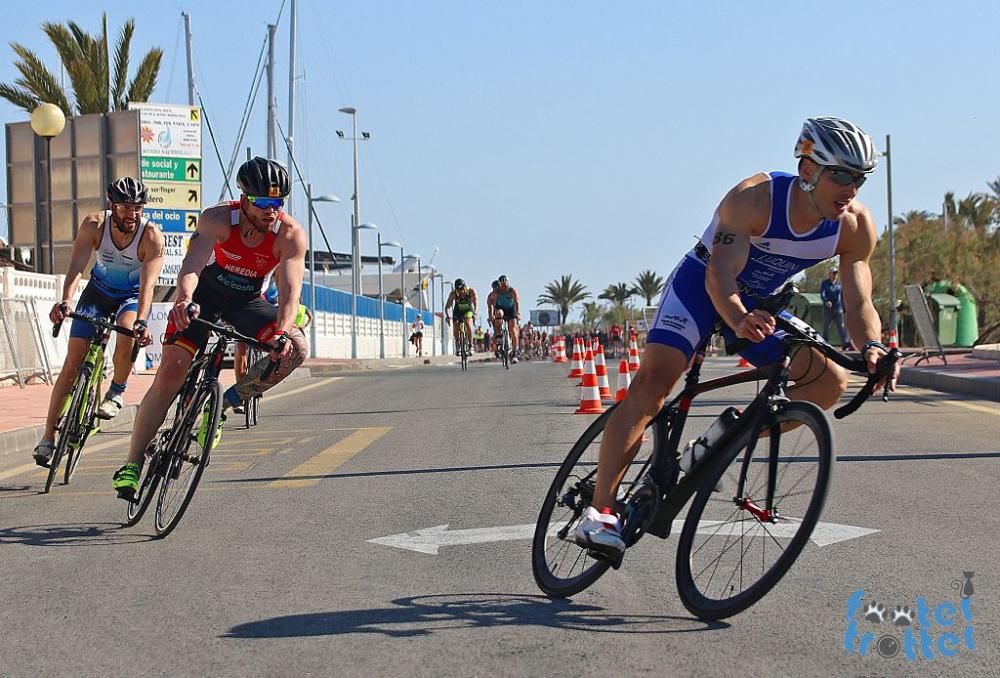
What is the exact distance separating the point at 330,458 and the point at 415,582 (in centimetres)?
513

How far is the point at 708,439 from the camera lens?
4.80 metres

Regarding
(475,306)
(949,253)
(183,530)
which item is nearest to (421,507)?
(183,530)

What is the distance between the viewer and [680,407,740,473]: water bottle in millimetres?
4762

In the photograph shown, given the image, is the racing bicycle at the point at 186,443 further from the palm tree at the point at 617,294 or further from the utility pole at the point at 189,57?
the palm tree at the point at 617,294

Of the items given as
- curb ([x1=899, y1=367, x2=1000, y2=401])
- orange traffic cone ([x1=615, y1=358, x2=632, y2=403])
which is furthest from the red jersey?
curb ([x1=899, y1=367, x2=1000, y2=401])

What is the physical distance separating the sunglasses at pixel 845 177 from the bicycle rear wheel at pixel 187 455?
345 centimetres

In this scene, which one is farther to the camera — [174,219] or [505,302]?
[174,219]

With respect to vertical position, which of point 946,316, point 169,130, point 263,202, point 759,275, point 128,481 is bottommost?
point 128,481

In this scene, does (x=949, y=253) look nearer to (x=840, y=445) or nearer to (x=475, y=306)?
(x=475, y=306)

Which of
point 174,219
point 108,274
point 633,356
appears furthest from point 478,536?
point 174,219

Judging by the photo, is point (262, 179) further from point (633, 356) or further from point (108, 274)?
point (633, 356)

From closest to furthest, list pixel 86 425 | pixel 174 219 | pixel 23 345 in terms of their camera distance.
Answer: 1. pixel 86 425
2. pixel 23 345
3. pixel 174 219

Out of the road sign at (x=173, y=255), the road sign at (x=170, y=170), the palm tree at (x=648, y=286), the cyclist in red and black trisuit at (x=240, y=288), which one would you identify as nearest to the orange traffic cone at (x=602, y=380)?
the cyclist in red and black trisuit at (x=240, y=288)

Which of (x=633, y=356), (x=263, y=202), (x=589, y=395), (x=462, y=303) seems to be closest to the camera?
(x=263, y=202)
